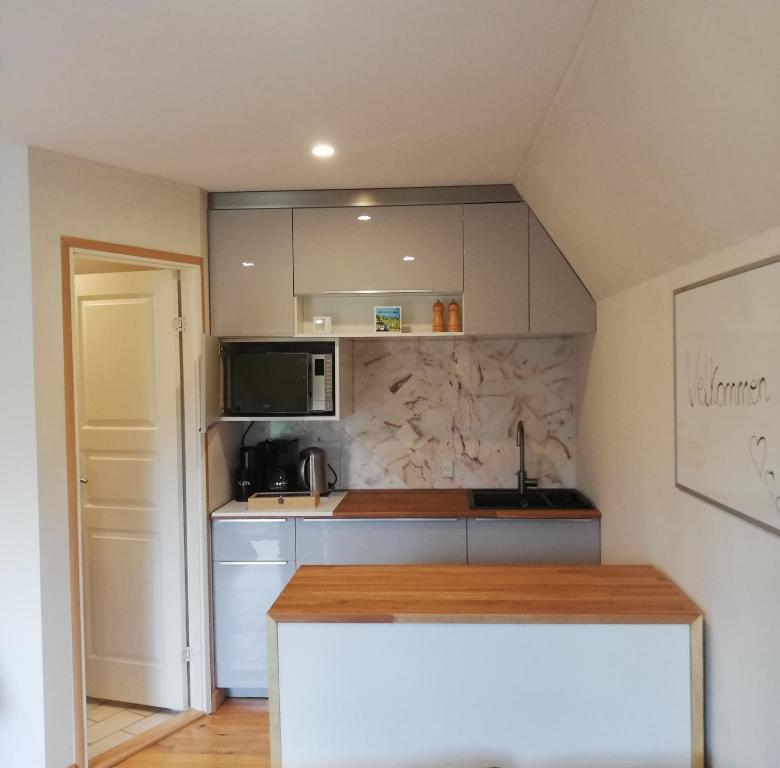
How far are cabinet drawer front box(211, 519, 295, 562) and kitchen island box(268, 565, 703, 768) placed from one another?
1223mm

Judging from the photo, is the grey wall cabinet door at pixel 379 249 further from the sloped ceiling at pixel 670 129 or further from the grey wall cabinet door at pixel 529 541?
the grey wall cabinet door at pixel 529 541

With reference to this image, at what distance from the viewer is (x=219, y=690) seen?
3.09 m

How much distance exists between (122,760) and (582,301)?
9.69 feet

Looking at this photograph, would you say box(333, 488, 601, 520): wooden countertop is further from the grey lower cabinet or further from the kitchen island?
the kitchen island

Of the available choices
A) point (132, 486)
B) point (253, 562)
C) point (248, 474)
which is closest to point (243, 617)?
point (253, 562)

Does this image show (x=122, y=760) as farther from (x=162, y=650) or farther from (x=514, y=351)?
(x=514, y=351)

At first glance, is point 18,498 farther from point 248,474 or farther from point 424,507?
point 424,507

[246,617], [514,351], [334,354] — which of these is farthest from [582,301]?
[246,617]

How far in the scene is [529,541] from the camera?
9.70 feet

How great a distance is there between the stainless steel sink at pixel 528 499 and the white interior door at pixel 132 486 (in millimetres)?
1564

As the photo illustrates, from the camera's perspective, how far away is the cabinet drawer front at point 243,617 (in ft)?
9.95

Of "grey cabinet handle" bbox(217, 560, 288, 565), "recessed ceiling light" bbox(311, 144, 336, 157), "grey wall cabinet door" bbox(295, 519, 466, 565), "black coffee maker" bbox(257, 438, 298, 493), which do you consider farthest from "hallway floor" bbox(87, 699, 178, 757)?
"recessed ceiling light" bbox(311, 144, 336, 157)

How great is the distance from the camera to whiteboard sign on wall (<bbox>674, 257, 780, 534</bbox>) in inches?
52.4

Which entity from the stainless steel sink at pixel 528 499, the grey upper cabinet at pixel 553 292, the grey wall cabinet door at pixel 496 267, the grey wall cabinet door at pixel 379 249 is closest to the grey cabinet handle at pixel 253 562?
the stainless steel sink at pixel 528 499
